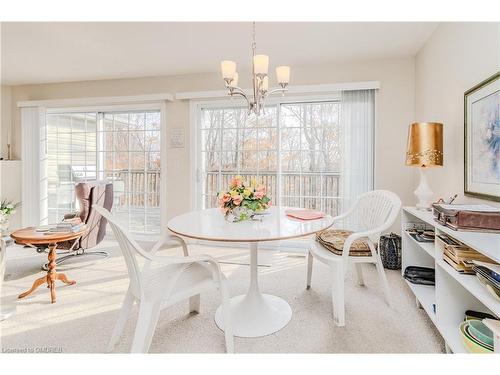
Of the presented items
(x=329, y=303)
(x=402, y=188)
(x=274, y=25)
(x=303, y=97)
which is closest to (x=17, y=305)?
(x=329, y=303)

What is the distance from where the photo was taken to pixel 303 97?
11.6ft

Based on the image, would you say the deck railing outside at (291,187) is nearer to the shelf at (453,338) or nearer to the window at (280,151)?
the window at (280,151)

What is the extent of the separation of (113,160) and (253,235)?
3.57 meters

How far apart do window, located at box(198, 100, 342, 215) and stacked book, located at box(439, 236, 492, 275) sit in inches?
80.5

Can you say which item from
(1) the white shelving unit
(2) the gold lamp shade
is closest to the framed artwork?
(2) the gold lamp shade

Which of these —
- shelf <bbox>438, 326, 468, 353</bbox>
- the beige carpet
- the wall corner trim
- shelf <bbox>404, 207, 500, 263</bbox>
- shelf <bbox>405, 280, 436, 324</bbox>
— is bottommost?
the beige carpet

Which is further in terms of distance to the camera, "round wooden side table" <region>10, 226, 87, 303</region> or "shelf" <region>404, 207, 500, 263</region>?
"round wooden side table" <region>10, 226, 87, 303</region>

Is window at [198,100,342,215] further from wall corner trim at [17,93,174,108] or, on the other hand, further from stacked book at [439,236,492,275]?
stacked book at [439,236,492,275]

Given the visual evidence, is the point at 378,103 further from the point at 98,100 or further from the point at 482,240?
the point at 98,100

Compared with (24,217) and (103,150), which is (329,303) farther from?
(24,217)

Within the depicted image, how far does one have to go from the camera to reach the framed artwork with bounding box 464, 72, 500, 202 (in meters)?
1.63

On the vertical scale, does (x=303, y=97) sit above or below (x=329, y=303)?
above
